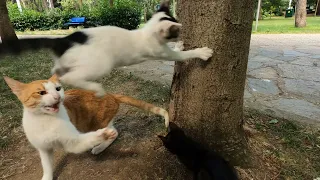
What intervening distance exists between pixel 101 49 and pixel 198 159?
0.90 meters

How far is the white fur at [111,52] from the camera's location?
1.46m

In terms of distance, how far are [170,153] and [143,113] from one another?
0.81 meters

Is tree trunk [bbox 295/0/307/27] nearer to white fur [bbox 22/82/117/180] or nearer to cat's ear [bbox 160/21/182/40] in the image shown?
cat's ear [bbox 160/21/182/40]

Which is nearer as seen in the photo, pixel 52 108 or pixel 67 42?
pixel 67 42

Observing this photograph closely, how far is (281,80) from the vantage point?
13.6 ft

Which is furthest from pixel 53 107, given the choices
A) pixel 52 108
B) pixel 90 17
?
pixel 90 17

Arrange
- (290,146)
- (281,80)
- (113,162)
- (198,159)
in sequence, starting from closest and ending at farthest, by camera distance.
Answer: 1. (198,159)
2. (113,162)
3. (290,146)
4. (281,80)

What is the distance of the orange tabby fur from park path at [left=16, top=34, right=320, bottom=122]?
4.78ft

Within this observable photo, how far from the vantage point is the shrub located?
40.3 ft

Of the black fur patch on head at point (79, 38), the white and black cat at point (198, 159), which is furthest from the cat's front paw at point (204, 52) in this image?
the black fur patch on head at point (79, 38)

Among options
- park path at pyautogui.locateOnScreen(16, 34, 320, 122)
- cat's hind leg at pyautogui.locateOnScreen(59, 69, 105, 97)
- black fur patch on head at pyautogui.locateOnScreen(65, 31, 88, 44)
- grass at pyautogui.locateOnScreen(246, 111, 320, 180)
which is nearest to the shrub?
park path at pyautogui.locateOnScreen(16, 34, 320, 122)

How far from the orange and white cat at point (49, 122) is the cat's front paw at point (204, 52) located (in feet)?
2.29

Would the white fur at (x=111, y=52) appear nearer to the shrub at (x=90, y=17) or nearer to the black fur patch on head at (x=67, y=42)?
the black fur patch on head at (x=67, y=42)

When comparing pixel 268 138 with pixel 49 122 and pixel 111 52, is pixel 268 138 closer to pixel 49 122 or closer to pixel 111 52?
pixel 111 52
